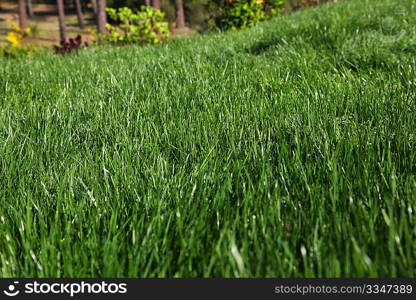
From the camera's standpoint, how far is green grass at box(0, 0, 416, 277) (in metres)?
1.12

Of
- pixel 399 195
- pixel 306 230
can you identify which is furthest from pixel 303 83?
pixel 306 230

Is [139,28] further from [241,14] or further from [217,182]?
[217,182]

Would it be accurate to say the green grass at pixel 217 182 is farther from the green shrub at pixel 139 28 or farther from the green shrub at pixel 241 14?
the green shrub at pixel 241 14

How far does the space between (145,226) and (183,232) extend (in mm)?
129

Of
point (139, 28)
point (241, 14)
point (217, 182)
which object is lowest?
point (217, 182)

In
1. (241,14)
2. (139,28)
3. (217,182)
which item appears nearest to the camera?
(217,182)

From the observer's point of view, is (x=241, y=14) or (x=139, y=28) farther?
(x=241, y=14)

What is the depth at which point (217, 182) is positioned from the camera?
1.57m

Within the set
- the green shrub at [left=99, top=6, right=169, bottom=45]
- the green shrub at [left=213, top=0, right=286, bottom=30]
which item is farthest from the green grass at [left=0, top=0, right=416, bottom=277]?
the green shrub at [left=213, top=0, right=286, bottom=30]

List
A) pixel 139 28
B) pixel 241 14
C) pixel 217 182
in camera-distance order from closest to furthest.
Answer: pixel 217 182 → pixel 139 28 → pixel 241 14

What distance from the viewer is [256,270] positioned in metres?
1.04

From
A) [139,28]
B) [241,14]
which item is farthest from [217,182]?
[241,14]

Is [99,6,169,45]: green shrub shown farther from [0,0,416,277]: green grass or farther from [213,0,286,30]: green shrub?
[0,0,416,277]: green grass

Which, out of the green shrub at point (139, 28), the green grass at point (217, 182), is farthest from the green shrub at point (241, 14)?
the green grass at point (217, 182)
